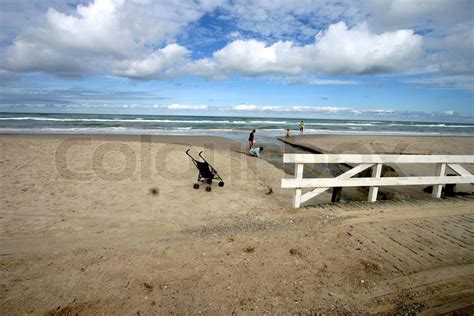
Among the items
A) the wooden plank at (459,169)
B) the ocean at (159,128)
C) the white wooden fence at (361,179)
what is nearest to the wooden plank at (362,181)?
the white wooden fence at (361,179)

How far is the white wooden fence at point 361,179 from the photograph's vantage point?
568cm

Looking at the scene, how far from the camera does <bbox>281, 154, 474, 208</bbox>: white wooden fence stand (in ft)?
18.6

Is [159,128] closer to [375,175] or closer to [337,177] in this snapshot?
[337,177]

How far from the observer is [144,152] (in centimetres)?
1302

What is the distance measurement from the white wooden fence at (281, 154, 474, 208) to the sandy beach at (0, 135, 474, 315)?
1.39 feet

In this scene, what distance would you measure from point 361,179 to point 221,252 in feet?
12.8

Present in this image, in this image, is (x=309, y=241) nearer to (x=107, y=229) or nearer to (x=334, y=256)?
(x=334, y=256)

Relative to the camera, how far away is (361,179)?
6.12m

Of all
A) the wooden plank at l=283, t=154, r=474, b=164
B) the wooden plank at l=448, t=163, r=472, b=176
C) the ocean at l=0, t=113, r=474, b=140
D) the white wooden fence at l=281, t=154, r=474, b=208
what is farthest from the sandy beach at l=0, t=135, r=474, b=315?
the ocean at l=0, t=113, r=474, b=140

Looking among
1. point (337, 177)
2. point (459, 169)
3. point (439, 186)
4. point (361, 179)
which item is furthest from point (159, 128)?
point (459, 169)

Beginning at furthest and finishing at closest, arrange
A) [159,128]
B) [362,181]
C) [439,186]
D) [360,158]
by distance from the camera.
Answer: [159,128], [439,186], [362,181], [360,158]

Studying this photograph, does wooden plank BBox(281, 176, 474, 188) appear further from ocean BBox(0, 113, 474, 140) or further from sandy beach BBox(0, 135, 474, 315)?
ocean BBox(0, 113, 474, 140)

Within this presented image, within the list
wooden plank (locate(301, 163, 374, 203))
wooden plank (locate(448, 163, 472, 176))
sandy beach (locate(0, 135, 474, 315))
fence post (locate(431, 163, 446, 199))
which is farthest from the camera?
wooden plank (locate(448, 163, 472, 176))

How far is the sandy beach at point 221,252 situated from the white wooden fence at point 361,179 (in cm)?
43
